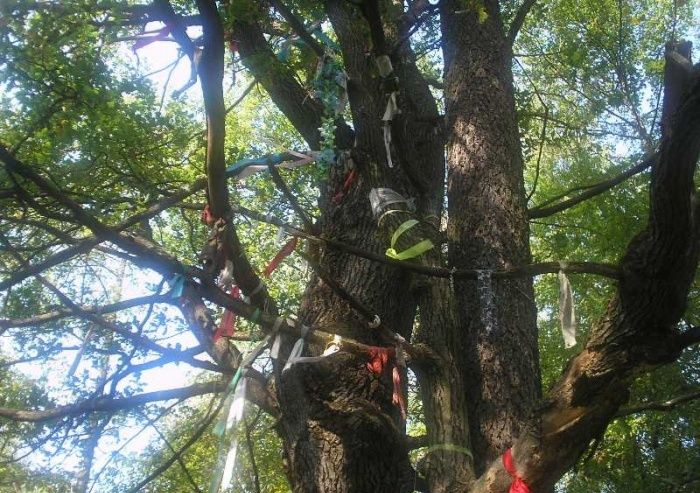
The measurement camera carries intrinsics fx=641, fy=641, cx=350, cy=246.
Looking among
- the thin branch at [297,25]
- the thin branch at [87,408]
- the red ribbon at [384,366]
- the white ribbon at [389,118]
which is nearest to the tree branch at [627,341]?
the red ribbon at [384,366]

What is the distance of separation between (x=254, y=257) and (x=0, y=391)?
270cm

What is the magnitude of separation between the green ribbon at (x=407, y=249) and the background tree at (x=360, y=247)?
4cm

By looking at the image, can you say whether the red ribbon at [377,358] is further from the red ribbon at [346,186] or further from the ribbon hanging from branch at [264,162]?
the red ribbon at [346,186]

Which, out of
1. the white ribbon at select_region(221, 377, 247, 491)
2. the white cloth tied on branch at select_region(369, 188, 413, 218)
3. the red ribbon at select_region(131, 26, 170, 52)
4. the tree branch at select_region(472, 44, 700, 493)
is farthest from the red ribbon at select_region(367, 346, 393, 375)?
the red ribbon at select_region(131, 26, 170, 52)

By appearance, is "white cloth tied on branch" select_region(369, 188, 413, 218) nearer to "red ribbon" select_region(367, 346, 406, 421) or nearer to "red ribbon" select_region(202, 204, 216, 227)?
"red ribbon" select_region(367, 346, 406, 421)

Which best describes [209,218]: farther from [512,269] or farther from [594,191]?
[594,191]

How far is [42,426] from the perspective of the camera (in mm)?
3729

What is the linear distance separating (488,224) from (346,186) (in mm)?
858

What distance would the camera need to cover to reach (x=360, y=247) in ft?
11.6

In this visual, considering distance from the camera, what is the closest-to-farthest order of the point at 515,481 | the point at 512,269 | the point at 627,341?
the point at 627,341 < the point at 515,481 < the point at 512,269

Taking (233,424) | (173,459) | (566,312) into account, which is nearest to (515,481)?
(566,312)

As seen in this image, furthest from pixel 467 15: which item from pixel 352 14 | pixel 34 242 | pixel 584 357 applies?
pixel 34 242

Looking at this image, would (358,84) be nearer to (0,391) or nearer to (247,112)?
(0,391)

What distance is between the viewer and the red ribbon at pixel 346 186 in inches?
149
